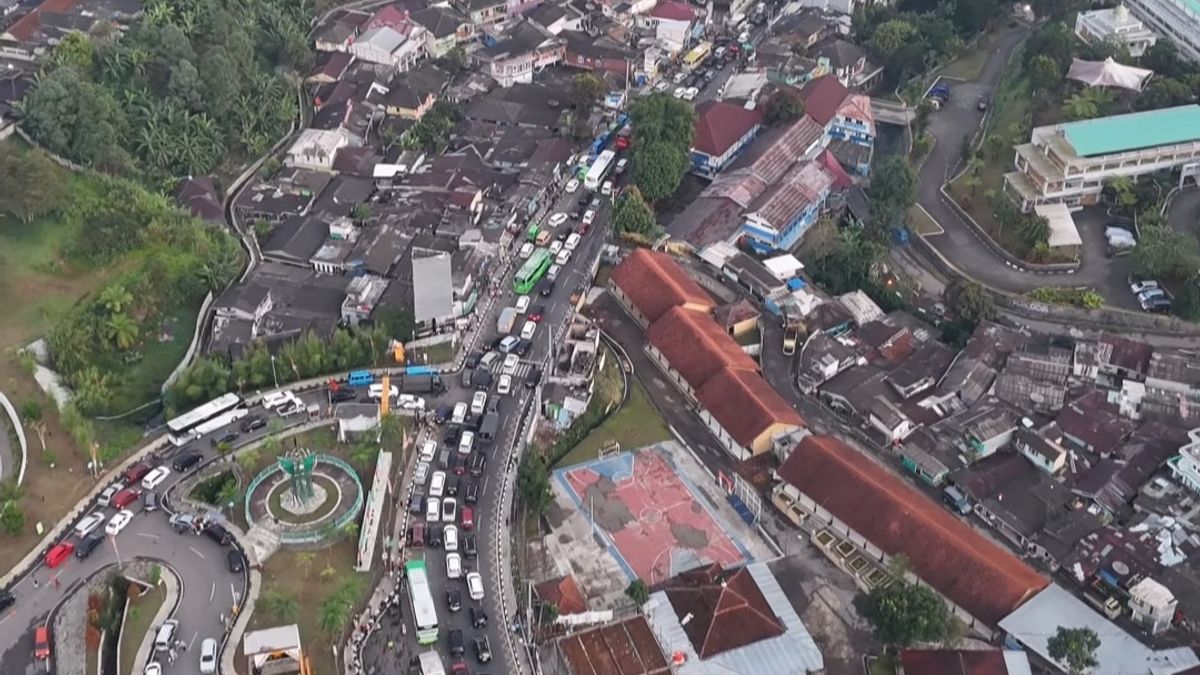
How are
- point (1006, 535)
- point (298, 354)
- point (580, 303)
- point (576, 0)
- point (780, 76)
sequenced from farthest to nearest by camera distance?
point (576, 0) < point (780, 76) < point (580, 303) < point (298, 354) < point (1006, 535)

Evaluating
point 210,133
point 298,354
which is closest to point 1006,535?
point 298,354

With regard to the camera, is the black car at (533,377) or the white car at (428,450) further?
the black car at (533,377)

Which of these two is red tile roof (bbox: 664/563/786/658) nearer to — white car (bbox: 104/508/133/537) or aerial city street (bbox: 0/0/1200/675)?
aerial city street (bbox: 0/0/1200/675)

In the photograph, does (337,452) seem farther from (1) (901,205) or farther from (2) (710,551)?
(1) (901,205)

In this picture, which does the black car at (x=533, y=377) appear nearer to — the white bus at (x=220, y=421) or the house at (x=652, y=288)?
the house at (x=652, y=288)

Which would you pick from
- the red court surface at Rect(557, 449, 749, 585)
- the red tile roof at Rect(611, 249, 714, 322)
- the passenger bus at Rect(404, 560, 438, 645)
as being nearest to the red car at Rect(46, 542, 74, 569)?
the passenger bus at Rect(404, 560, 438, 645)

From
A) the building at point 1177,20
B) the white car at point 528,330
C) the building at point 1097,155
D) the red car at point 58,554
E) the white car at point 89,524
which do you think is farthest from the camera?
the building at point 1177,20

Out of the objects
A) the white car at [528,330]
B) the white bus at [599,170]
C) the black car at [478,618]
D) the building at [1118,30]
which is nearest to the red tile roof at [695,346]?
the white car at [528,330]
